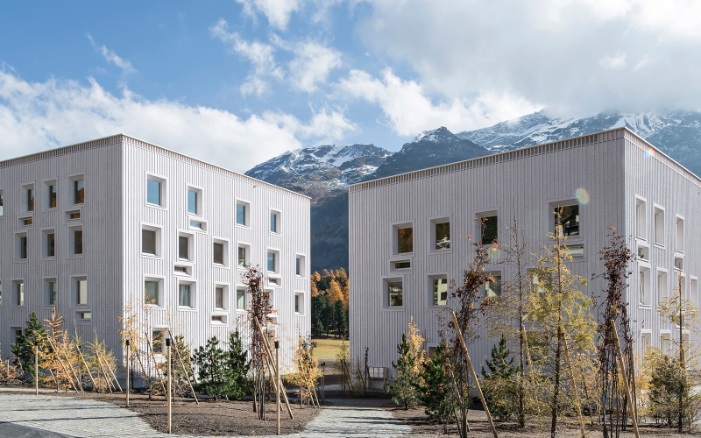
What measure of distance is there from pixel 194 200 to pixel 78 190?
5.65 meters

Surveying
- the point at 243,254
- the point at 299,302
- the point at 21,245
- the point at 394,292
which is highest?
the point at 21,245

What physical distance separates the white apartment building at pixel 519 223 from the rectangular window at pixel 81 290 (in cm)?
1265

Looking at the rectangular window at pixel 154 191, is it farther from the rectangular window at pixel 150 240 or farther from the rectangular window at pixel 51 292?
the rectangular window at pixel 51 292

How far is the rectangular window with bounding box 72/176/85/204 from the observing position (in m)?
33.7

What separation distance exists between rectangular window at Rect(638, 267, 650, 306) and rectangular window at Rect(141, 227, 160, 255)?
848 inches

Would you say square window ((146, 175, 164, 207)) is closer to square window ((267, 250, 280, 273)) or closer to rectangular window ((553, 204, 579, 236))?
square window ((267, 250, 280, 273))

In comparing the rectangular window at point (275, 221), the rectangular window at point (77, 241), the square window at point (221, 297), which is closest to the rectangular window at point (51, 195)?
the rectangular window at point (77, 241)

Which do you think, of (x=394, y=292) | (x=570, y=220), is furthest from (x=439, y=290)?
(x=570, y=220)

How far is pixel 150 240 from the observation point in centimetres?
3350

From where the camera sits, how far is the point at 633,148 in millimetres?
24828

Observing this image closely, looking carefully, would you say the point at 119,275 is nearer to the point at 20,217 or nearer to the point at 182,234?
the point at 182,234

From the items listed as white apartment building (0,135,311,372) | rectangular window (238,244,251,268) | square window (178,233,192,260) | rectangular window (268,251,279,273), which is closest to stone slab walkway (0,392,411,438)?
white apartment building (0,135,311,372)

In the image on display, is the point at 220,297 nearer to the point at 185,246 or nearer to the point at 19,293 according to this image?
the point at 185,246

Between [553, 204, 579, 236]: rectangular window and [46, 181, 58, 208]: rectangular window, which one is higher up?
[46, 181, 58, 208]: rectangular window
